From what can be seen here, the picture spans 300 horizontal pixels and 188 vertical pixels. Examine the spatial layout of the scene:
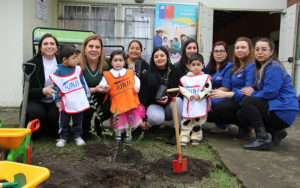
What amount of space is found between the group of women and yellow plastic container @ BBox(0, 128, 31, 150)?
3.09 feet

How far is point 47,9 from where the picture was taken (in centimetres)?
586

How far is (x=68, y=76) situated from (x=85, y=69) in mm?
326

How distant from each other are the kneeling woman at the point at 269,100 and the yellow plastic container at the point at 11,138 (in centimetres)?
212

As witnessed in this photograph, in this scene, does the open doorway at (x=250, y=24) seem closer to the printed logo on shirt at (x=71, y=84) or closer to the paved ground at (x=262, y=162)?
the paved ground at (x=262, y=162)

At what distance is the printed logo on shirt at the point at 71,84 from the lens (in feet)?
8.44

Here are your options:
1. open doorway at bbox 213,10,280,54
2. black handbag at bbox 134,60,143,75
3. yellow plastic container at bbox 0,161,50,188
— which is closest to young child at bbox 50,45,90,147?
black handbag at bbox 134,60,143,75

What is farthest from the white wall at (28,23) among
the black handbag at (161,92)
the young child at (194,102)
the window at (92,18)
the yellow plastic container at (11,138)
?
the yellow plastic container at (11,138)

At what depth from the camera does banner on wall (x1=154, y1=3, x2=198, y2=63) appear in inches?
235

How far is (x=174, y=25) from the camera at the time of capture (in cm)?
598

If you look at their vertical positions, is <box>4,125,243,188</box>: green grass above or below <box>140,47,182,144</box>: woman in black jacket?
below

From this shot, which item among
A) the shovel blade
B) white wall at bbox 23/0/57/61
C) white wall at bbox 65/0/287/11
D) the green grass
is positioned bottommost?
the green grass

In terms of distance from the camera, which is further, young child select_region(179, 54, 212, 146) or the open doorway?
the open doorway

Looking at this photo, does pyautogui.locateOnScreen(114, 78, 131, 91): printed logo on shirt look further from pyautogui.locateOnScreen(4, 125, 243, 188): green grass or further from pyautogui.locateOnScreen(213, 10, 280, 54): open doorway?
pyautogui.locateOnScreen(213, 10, 280, 54): open doorway

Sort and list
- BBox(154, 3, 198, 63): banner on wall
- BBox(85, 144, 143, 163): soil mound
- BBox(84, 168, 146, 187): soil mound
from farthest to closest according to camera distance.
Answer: BBox(154, 3, 198, 63): banner on wall
BBox(85, 144, 143, 163): soil mound
BBox(84, 168, 146, 187): soil mound
